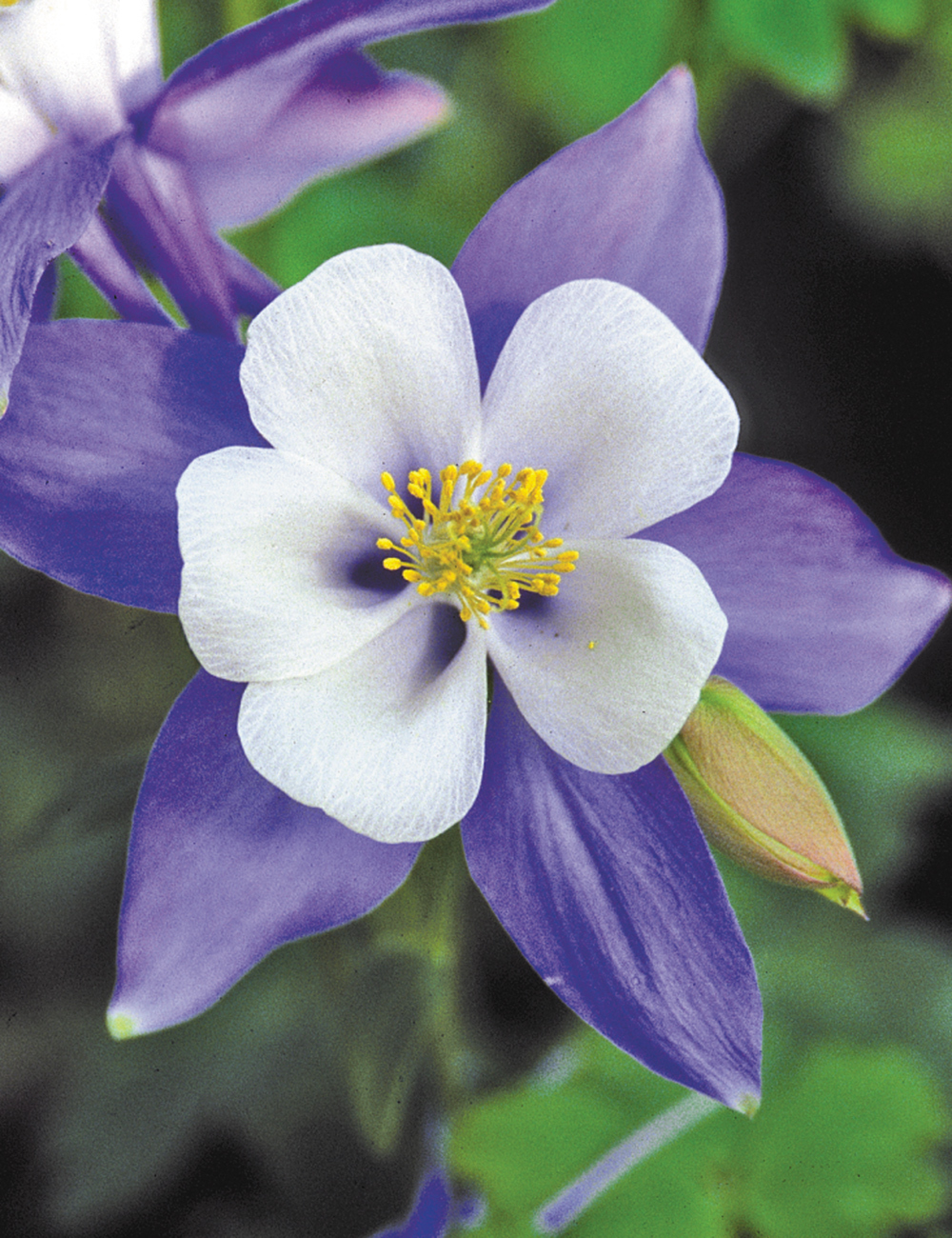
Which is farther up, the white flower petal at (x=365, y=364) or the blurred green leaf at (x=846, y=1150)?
the white flower petal at (x=365, y=364)

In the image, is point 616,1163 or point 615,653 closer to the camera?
point 615,653

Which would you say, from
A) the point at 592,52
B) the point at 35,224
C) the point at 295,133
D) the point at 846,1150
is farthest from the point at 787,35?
the point at 846,1150

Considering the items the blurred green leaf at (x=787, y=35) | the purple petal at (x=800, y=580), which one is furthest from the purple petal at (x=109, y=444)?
the blurred green leaf at (x=787, y=35)

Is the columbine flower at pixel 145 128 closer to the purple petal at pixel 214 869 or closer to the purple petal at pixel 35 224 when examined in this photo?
the purple petal at pixel 35 224

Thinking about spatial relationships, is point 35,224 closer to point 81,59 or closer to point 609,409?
point 81,59

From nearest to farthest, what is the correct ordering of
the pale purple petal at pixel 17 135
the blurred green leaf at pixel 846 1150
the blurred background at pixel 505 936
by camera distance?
1. the pale purple petal at pixel 17 135
2. the blurred background at pixel 505 936
3. the blurred green leaf at pixel 846 1150

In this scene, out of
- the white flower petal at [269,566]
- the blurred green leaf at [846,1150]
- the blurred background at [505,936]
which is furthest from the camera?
the blurred green leaf at [846,1150]

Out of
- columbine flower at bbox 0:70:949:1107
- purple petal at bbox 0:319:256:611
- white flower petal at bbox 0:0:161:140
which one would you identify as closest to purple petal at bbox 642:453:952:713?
columbine flower at bbox 0:70:949:1107

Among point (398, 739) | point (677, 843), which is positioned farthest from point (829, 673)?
point (398, 739)

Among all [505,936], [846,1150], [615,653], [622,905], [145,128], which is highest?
[145,128]
